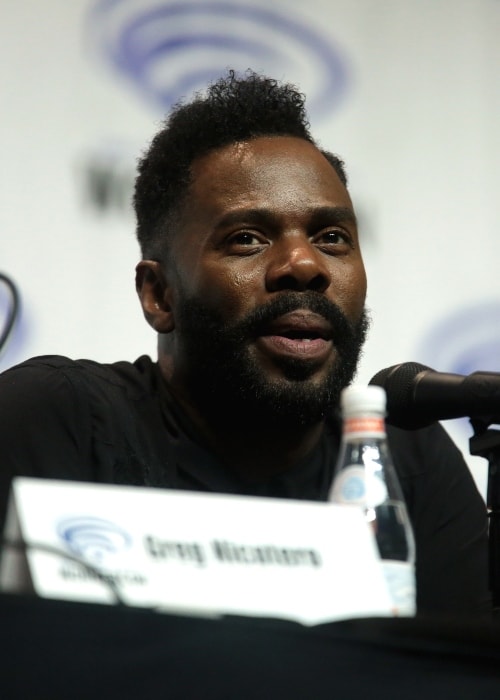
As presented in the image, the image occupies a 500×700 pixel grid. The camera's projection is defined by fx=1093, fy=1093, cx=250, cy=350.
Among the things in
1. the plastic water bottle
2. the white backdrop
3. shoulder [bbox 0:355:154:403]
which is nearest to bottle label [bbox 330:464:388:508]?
the plastic water bottle

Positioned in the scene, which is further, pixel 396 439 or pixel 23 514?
pixel 396 439

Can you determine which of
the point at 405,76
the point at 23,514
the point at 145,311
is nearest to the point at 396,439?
the point at 145,311

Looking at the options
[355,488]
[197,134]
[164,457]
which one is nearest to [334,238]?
[197,134]

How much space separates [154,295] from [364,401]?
35.2 inches

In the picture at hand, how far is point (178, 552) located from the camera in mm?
643

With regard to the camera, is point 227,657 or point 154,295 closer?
point 227,657

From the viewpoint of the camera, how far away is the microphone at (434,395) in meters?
0.98

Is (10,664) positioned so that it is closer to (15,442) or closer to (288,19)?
(15,442)

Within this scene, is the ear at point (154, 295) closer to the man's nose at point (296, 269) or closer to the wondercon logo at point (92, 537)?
the man's nose at point (296, 269)

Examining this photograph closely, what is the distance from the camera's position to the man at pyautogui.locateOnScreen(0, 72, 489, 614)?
4.65ft

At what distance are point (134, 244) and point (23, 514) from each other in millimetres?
1264

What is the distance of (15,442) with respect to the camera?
134 cm

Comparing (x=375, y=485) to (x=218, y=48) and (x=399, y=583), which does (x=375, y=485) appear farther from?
(x=218, y=48)

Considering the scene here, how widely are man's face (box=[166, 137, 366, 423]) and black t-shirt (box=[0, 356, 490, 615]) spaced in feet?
0.27
